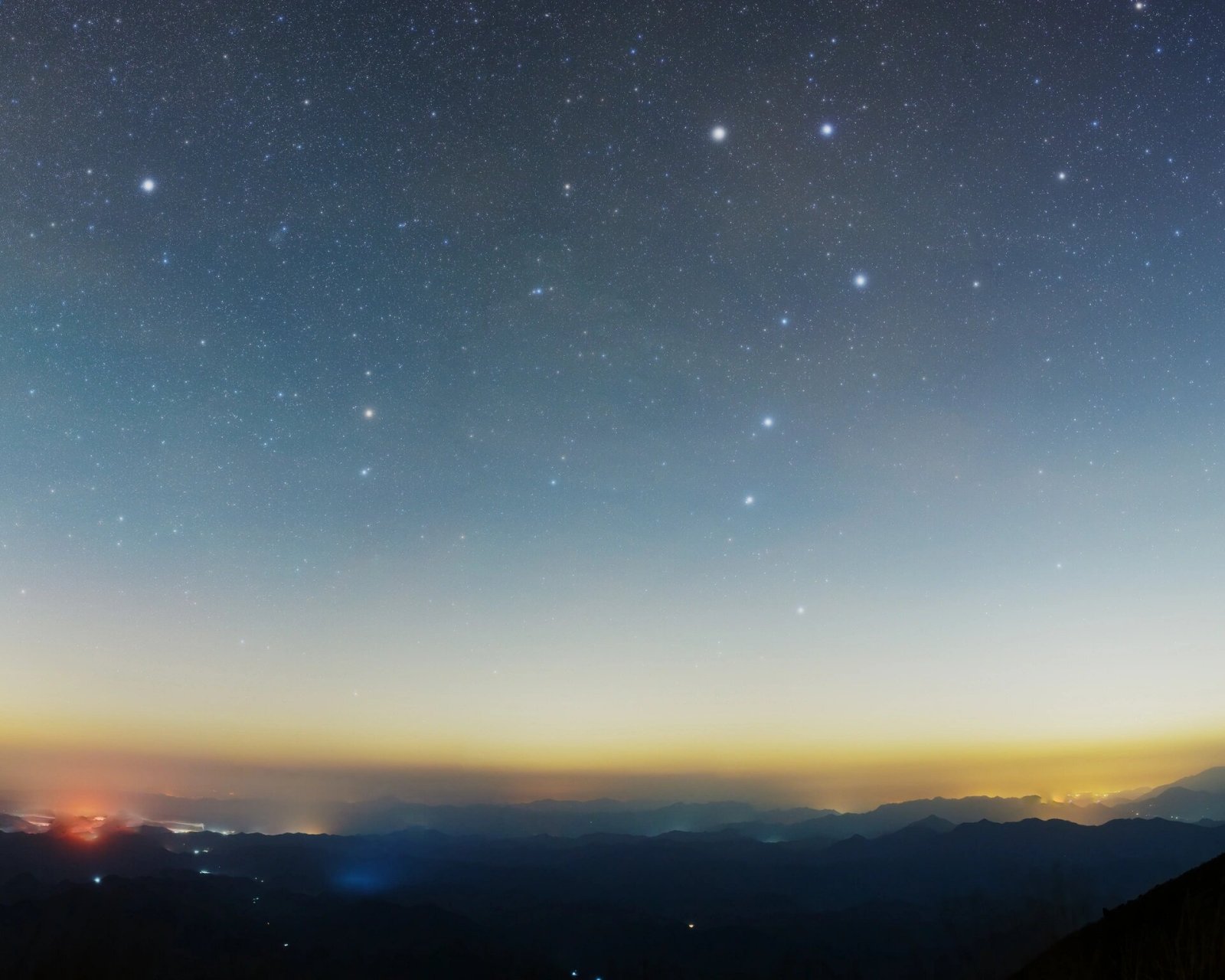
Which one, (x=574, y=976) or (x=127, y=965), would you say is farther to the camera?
(x=574, y=976)

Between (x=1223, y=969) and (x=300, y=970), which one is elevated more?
(x=1223, y=969)

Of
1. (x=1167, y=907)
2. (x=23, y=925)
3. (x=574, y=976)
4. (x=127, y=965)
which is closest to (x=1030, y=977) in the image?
(x=1167, y=907)

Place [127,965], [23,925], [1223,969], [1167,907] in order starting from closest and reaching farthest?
[1223,969]
[1167,907]
[127,965]
[23,925]

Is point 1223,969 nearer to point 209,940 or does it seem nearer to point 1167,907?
point 1167,907

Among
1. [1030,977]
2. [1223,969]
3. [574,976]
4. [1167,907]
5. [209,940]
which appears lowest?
[574,976]

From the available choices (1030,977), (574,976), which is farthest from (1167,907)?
(574,976)

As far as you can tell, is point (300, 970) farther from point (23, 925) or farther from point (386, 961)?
point (23, 925)

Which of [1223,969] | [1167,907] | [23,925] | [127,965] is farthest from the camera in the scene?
[23,925]
